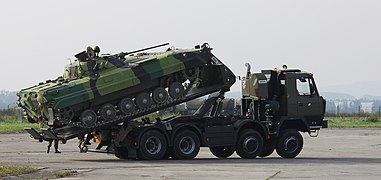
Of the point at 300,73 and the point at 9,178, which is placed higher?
the point at 300,73

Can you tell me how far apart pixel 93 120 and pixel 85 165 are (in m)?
2.16

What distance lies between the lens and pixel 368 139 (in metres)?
41.0

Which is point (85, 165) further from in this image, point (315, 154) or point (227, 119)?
point (315, 154)

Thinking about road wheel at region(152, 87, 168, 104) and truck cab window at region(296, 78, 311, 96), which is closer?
road wheel at region(152, 87, 168, 104)

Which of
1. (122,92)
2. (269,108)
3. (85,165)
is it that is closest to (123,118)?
(122,92)

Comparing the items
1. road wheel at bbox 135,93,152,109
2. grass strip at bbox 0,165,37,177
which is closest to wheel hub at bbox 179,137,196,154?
road wheel at bbox 135,93,152,109

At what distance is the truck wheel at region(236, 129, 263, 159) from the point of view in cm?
2794

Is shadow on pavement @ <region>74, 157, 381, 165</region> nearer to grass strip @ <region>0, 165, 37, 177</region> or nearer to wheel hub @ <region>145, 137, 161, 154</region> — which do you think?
wheel hub @ <region>145, 137, 161, 154</region>

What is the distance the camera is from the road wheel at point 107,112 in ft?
86.2

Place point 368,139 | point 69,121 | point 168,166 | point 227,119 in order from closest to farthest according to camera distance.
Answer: point 168,166, point 69,121, point 227,119, point 368,139

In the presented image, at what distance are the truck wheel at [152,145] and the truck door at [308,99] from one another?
490cm

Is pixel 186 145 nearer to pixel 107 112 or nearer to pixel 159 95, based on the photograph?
pixel 159 95

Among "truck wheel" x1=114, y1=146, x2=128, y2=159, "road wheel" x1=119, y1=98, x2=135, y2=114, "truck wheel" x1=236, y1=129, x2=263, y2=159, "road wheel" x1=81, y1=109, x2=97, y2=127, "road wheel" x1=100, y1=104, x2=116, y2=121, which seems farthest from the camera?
"truck wheel" x1=236, y1=129, x2=263, y2=159

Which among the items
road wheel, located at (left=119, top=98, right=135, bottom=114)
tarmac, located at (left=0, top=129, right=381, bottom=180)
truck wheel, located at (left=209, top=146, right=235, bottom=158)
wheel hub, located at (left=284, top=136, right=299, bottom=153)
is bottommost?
tarmac, located at (left=0, top=129, right=381, bottom=180)
